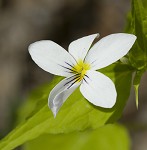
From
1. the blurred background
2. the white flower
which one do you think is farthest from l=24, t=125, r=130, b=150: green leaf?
the blurred background

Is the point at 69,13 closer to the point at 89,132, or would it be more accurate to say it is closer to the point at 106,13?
the point at 106,13

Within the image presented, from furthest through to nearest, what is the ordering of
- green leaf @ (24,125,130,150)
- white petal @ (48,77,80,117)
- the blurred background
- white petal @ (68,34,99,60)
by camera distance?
the blurred background, green leaf @ (24,125,130,150), white petal @ (68,34,99,60), white petal @ (48,77,80,117)

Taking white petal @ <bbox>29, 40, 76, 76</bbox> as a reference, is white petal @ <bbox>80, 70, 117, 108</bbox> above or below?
below

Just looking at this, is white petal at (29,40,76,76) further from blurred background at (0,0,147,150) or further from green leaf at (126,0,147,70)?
blurred background at (0,0,147,150)

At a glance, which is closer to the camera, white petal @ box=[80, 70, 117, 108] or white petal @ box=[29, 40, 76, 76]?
white petal @ box=[80, 70, 117, 108]

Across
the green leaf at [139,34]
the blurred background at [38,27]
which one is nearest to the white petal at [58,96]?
the green leaf at [139,34]

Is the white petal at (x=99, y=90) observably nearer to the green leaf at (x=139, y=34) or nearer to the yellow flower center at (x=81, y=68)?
the yellow flower center at (x=81, y=68)
